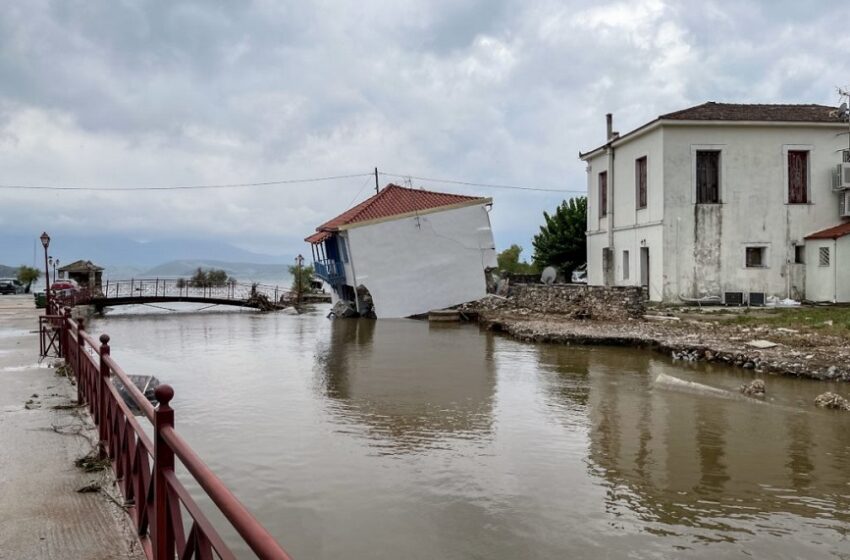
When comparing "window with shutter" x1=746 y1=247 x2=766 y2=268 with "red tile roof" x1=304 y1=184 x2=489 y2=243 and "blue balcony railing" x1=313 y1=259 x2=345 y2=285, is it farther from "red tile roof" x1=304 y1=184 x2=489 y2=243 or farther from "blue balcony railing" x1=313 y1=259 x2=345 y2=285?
"blue balcony railing" x1=313 y1=259 x2=345 y2=285

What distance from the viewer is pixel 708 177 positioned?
76.5 feet

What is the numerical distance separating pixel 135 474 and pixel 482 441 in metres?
5.20

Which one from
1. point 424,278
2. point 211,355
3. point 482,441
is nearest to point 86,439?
point 482,441

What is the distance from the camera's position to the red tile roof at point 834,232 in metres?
21.3

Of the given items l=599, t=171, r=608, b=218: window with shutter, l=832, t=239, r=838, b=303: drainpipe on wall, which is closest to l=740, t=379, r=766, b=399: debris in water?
l=832, t=239, r=838, b=303: drainpipe on wall

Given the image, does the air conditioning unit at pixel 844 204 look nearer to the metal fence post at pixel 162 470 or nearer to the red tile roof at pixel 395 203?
the red tile roof at pixel 395 203

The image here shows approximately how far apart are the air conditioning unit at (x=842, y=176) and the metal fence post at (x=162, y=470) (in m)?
25.1

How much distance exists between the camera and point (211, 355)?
17484mm

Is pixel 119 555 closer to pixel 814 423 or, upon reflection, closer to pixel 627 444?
pixel 627 444

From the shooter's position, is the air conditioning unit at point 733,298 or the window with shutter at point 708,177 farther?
the window with shutter at point 708,177

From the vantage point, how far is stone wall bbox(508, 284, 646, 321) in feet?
67.1

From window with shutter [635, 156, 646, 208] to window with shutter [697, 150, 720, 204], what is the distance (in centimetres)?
201

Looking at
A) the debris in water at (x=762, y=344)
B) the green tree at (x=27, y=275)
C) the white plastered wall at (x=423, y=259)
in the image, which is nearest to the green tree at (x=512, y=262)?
the white plastered wall at (x=423, y=259)

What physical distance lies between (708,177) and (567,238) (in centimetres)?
1158
